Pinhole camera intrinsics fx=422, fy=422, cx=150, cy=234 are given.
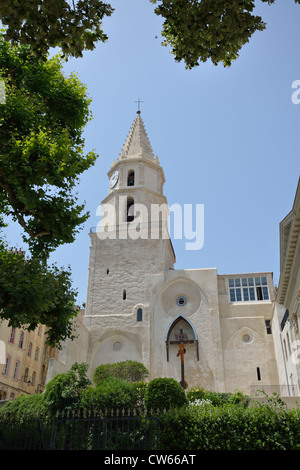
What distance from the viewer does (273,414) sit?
1321cm

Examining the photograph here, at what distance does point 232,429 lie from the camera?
1334 centimetres

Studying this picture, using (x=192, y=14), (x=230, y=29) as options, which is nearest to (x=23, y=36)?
(x=192, y=14)

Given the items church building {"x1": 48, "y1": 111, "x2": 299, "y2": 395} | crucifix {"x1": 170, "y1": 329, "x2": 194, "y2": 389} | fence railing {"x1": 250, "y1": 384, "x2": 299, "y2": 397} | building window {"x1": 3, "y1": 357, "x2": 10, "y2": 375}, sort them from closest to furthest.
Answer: fence railing {"x1": 250, "y1": 384, "x2": 299, "y2": 397} < crucifix {"x1": 170, "y1": 329, "x2": 194, "y2": 389} < church building {"x1": 48, "y1": 111, "x2": 299, "y2": 395} < building window {"x1": 3, "y1": 357, "x2": 10, "y2": 375}

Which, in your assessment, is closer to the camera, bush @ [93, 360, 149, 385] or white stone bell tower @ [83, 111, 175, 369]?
bush @ [93, 360, 149, 385]

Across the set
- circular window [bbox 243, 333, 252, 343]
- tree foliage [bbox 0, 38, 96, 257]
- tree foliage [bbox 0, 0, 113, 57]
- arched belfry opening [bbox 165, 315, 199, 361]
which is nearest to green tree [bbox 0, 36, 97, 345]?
tree foliage [bbox 0, 38, 96, 257]

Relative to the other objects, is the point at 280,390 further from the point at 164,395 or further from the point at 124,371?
the point at 164,395

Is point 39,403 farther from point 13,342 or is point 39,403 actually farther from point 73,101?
point 13,342

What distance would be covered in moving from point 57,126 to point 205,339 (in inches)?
906

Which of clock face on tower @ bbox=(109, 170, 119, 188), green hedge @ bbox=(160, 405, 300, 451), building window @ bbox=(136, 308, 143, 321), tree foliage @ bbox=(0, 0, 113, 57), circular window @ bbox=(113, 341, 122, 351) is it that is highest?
clock face on tower @ bbox=(109, 170, 119, 188)

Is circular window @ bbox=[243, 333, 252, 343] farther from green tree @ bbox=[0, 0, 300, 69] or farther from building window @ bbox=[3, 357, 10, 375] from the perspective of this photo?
green tree @ bbox=[0, 0, 300, 69]

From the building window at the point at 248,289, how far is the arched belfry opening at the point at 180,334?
4.34m

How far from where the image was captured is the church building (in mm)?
31625

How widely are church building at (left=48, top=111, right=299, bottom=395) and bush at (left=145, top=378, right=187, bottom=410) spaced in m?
10.0

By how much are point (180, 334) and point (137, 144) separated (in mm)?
20350
